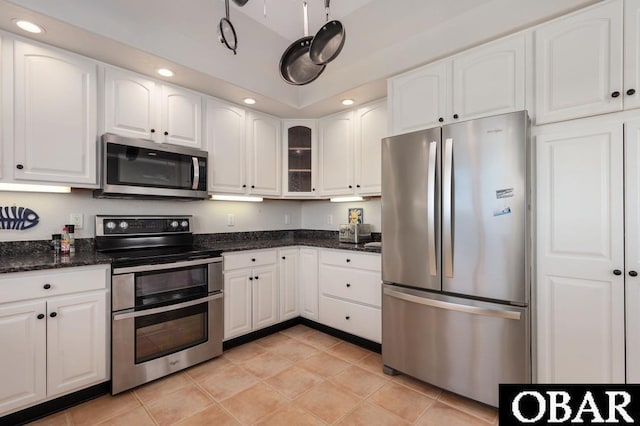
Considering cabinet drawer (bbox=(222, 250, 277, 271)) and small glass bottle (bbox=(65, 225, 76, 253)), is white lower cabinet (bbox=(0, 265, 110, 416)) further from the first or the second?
cabinet drawer (bbox=(222, 250, 277, 271))

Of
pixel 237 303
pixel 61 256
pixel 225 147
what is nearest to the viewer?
pixel 61 256

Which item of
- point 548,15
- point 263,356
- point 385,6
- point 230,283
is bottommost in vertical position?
point 263,356

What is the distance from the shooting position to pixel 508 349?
1.72 meters

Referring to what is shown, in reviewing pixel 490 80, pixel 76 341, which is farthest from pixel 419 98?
pixel 76 341

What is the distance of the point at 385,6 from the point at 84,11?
1966 millimetres

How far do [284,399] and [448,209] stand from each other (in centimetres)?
165

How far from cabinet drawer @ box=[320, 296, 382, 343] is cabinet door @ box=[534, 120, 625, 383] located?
3.79 feet

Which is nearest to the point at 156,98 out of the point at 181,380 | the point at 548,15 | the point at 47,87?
the point at 47,87

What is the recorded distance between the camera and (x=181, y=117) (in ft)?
8.48

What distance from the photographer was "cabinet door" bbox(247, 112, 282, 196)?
313 centimetres

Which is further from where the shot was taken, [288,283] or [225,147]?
[288,283]

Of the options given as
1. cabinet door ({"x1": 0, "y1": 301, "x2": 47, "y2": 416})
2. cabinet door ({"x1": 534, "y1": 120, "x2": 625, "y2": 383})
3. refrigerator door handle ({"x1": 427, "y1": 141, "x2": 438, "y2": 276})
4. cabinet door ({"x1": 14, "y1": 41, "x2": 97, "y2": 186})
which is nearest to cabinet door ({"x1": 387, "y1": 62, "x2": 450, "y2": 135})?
refrigerator door handle ({"x1": 427, "y1": 141, "x2": 438, "y2": 276})

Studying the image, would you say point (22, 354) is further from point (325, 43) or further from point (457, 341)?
point (457, 341)

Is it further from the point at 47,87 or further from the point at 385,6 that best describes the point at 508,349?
the point at 47,87
